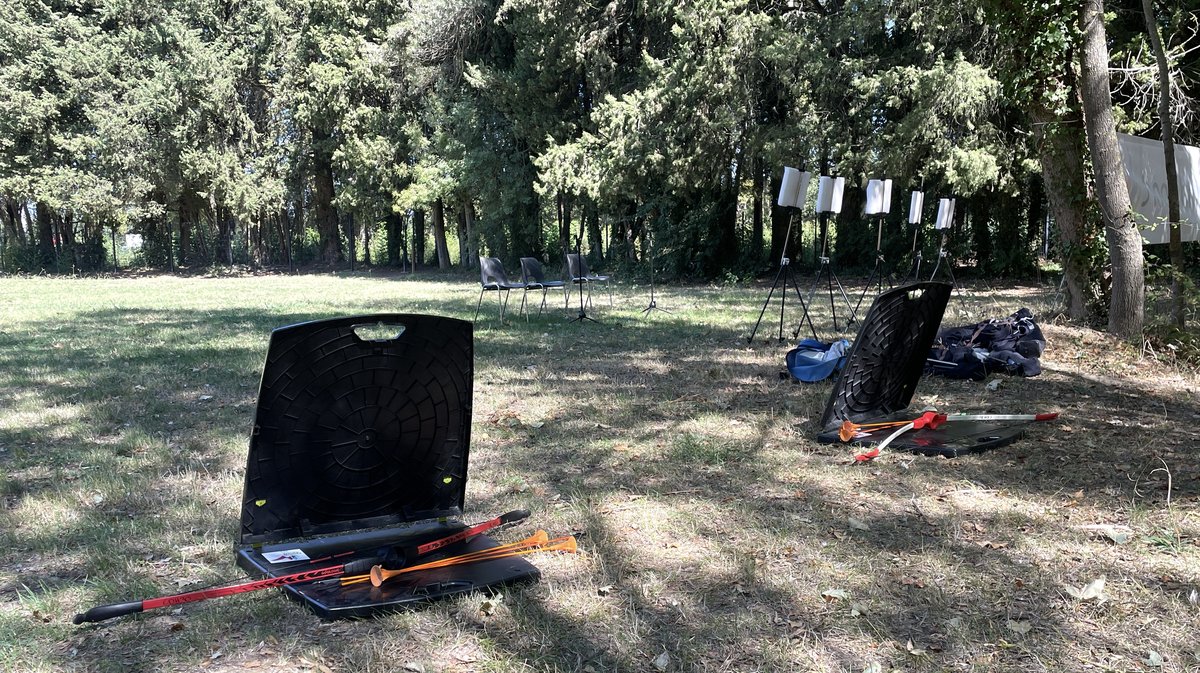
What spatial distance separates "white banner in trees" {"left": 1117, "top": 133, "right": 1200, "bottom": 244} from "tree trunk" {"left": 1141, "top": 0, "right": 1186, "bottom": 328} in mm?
408

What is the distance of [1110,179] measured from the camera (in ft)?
24.0

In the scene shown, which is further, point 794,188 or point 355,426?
point 794,188

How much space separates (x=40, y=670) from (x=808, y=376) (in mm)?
4974

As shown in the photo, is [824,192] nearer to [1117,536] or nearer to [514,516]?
[1117,536]

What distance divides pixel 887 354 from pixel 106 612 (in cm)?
373

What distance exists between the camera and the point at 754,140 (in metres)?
17.6

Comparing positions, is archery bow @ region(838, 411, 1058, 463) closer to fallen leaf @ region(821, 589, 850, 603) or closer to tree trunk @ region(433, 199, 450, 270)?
fallen leaf @ region(821, 589, 850, 603)

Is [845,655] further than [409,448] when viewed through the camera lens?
No

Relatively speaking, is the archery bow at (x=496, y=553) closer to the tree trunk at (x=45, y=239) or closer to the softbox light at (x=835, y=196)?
the softbox light at (x=835, y=196)

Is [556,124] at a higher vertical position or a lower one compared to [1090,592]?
higher

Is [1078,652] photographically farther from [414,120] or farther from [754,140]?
[414,120]

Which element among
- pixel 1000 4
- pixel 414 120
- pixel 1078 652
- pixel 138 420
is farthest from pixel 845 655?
pixel 414 120

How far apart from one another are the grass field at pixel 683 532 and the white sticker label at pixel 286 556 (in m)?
0.18

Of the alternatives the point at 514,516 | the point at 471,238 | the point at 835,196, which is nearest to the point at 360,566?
the point at 514,516
